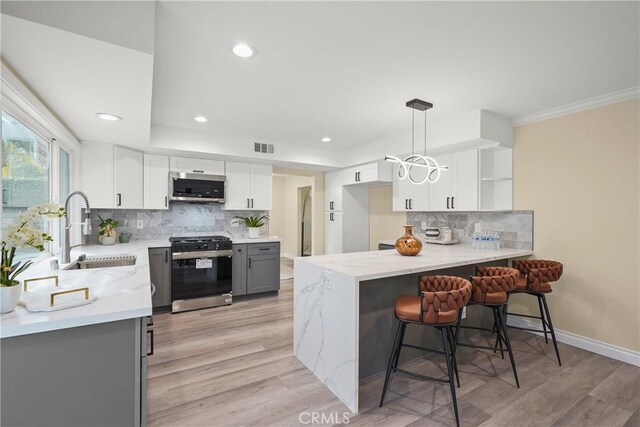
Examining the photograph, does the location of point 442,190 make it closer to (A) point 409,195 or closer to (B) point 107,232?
(A) point 409,195

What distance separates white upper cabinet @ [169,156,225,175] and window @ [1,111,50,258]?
4.85ft

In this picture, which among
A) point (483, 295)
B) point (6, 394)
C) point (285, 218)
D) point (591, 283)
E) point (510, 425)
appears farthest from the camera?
point (285, 218)

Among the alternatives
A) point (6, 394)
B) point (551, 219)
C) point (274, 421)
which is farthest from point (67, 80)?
point (551, 219)

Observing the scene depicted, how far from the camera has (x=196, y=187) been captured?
14.4 ft

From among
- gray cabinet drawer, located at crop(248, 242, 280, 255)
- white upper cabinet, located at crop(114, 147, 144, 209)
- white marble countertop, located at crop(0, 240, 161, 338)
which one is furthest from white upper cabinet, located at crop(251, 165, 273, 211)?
white marble countertop, located at crop(0, 240, 161, 338)

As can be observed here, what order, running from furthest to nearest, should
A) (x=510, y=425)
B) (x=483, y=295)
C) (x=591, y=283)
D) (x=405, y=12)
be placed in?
(x=591, y=283)
(x=483, y=295)
(x=510, y=425)
(x=405, y=12)

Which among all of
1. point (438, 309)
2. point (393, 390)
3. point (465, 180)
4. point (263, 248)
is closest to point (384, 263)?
point (438, 309)

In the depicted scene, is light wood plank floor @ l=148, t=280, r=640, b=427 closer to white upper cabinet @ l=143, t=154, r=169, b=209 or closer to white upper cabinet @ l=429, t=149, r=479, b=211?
white upper cabinet @ l=429, t=149, r=479, b=211

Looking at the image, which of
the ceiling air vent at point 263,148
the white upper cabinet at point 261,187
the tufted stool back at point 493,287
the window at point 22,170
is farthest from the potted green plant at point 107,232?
the tufted stool back at point 493,287

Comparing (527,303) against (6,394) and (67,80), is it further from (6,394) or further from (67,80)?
(67,80)

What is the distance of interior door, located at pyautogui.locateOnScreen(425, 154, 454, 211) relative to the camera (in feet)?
13.0

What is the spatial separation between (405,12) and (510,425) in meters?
2.55

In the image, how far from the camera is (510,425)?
191 cm

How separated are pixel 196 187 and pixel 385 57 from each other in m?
3.22
